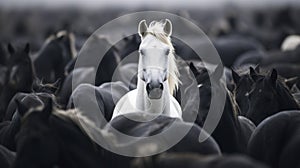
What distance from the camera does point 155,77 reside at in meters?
6.25

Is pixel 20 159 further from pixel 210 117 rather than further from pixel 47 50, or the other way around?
pixel 47 50

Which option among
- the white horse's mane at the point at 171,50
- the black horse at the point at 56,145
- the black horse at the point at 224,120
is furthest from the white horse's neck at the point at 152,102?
the black horse at the point at 56,145

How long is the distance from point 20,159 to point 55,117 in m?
0.37

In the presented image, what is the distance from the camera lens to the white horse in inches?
248

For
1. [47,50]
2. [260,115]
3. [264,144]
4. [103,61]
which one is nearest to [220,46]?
[47,50]

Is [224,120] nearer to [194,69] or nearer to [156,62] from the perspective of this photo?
[194,69]

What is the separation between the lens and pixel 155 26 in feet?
22.4

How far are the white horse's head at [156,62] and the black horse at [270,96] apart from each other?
2.46 feet

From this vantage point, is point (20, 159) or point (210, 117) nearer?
point (20, 159)

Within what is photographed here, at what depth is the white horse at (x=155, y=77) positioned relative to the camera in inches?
248

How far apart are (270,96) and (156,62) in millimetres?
1204

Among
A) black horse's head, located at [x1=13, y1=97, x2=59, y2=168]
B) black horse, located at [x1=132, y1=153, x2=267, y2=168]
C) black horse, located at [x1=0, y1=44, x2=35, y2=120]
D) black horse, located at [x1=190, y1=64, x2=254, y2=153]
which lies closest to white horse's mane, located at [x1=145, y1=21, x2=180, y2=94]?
black horse, located at [x1=190, y1=64, x2=254, y2=153]

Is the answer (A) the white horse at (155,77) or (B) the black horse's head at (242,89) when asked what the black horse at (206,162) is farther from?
(B) the black horse's head at (242,89)

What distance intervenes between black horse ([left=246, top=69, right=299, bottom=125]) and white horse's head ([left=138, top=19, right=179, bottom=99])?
750mm
